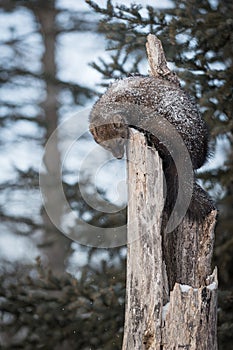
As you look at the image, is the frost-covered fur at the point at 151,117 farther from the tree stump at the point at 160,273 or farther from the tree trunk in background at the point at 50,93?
the tree trunk in background at the point at 50,93

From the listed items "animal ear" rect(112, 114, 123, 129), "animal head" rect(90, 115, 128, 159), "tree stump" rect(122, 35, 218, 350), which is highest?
"animal ear" rect(112, 114, 123, 129)

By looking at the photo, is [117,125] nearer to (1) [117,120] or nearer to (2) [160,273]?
(1) [117,120]

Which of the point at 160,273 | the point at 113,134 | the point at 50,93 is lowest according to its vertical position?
the point at 160,273

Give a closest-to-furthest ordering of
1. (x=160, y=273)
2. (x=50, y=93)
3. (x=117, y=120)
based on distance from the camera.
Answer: (x=160, y=273) < (x=117, y=120) < (x=50, y=93)

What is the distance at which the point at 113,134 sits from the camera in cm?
257

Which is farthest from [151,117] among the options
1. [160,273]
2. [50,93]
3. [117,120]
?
[50,93]

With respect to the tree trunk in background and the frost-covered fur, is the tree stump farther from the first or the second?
the tree trunk in background

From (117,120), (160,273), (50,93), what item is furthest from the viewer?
(50,93)

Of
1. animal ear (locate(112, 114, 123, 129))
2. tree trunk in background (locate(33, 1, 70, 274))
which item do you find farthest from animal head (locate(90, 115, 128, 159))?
tree trunk in background (locate(33, 1, 70, 274))

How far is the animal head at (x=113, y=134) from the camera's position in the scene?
2537 mm

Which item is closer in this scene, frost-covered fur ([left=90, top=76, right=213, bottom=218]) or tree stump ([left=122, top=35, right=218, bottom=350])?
tree stump ([left=122, top=35, right=218, bottom=350])

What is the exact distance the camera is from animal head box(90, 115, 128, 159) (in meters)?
2.54

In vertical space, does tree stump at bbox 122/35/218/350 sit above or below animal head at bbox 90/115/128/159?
below

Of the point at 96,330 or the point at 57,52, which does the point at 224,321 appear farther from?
the point at 57,52
